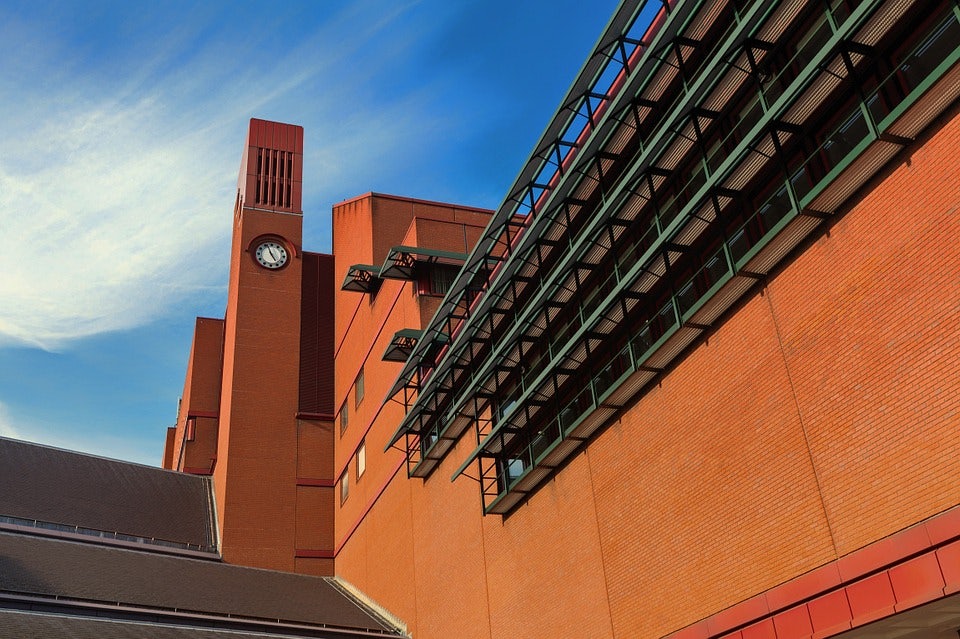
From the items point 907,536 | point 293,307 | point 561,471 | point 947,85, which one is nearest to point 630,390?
point 561,471

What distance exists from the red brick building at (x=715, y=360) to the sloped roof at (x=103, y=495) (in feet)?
43.9

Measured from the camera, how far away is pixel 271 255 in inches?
1868

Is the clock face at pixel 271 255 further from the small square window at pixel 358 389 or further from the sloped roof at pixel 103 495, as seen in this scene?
the sloped roof at pixel 103 495

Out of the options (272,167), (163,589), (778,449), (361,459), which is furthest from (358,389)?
(778,449)

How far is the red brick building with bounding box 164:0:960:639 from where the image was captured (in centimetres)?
1300

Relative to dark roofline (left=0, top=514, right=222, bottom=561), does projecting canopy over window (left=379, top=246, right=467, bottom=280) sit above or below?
above

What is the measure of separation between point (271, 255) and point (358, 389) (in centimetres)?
1154

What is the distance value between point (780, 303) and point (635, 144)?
5918mm

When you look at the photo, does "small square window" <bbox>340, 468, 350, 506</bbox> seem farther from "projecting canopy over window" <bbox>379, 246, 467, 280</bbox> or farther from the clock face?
the clock face

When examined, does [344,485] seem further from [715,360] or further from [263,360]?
[715,360]

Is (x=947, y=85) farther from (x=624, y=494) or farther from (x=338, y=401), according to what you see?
(x=338, y=401)

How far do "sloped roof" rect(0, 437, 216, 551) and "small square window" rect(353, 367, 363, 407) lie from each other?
887 centimetres

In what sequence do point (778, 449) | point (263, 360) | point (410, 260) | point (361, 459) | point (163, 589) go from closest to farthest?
point (778, 449) → point (163, 589) → point (410, 260) → point (361, 459) → point (263, 360)

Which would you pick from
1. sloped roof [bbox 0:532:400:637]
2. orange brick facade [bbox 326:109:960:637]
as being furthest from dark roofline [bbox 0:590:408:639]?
orange brick facade [bbox 326:109:960:637]
